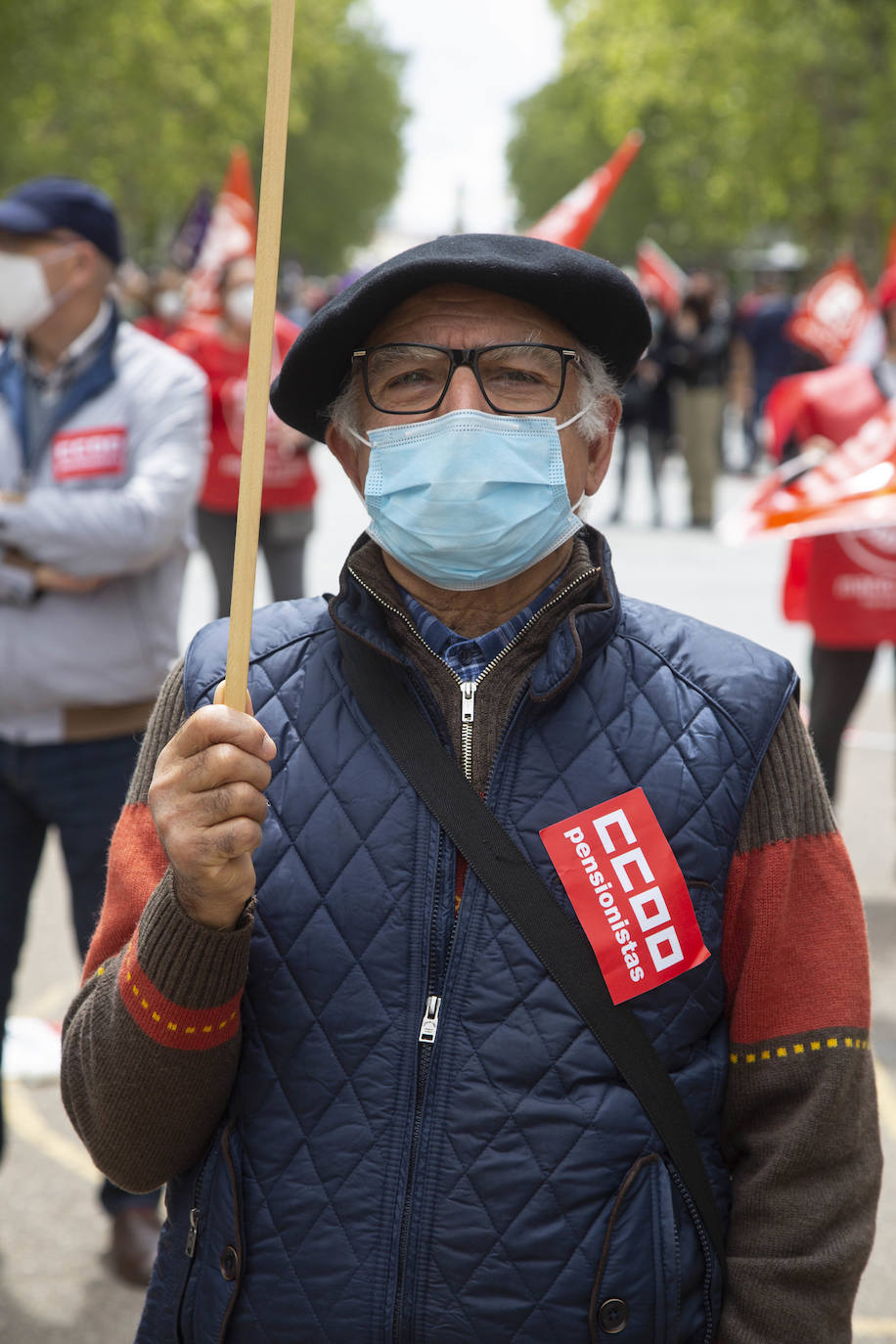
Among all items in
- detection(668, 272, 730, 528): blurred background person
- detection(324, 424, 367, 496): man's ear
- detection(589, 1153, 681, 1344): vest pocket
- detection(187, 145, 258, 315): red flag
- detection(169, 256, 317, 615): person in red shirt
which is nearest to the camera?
detection(589, 1153, 681, 1344): vest pocket

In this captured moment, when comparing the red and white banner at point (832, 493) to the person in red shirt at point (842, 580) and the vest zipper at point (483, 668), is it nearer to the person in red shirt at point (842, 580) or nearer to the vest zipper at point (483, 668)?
the person in red shirt at point (842, 580)

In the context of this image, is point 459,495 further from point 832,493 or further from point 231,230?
point 231,230

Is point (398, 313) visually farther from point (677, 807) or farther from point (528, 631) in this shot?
point (677, 807)

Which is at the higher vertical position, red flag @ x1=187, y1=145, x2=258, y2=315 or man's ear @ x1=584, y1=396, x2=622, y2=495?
man's ear @ x1=584, y1=396, x2=622, y2=495

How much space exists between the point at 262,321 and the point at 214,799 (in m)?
0.46

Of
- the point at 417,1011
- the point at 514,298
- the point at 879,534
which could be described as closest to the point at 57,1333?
the point at 417,1011

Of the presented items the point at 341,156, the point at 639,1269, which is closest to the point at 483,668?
the point at 639,1269

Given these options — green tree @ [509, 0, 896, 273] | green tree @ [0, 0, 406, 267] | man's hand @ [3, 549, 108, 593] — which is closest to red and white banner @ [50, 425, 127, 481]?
man's hand @ [3, 549, 108, 593]

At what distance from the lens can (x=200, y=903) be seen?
1590 mm

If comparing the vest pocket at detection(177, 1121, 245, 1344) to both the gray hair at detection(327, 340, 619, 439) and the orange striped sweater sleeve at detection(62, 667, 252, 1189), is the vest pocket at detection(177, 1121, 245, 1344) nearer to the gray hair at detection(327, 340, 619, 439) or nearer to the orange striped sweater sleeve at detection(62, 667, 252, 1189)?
the orange striped sweater sleeve at detection(62, 667, 252, 1189)

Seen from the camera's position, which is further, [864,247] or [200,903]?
[864,247]

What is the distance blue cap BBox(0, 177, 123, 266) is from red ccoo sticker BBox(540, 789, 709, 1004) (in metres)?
2.27

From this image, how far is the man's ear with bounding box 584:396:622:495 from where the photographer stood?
2.00 metres

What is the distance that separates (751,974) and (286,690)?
619mm
